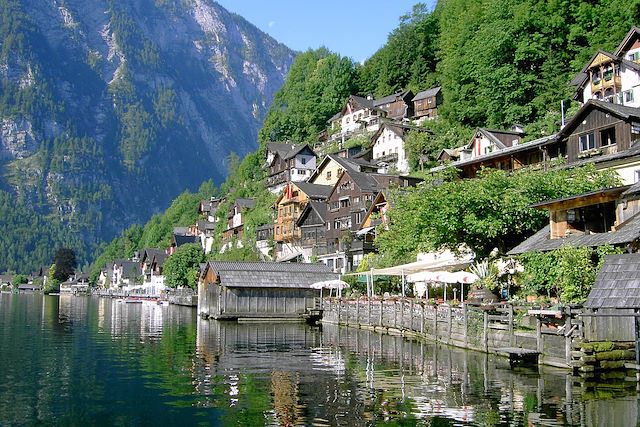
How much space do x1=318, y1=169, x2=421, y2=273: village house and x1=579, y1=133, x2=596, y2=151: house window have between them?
29.4 meters

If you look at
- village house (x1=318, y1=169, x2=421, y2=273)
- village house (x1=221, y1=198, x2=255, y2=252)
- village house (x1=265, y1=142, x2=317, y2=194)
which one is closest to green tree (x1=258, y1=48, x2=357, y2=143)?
village house (x1=265, y1=142, x2=317, y2=194)

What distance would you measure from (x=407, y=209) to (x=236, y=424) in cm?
3872

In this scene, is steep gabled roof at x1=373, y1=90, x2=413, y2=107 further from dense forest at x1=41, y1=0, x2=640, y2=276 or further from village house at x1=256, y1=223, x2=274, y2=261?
village house at x1=256, y1=223, x2=274, y2=261

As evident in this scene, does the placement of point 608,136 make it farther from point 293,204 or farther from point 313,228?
point 293,204

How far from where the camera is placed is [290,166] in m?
121

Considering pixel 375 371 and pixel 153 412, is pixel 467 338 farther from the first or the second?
pixel 153 412

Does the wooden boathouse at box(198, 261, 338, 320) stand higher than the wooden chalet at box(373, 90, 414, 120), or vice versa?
the wooden chalet at box(373, 90, 414, 120)

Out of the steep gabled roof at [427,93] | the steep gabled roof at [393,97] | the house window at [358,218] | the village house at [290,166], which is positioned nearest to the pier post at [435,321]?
the house window at [358,218]

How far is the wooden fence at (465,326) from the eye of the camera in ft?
87.4

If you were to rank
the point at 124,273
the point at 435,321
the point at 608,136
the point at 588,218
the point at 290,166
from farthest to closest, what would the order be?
the point at 124,273
the point at 290,166
the point at 608,136
the point at 435,321
the point at 588,218

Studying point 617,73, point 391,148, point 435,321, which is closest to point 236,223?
point 391,148

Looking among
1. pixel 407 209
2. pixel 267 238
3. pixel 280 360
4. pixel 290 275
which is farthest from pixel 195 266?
pixel 280 360

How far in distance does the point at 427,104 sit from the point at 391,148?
13.6m

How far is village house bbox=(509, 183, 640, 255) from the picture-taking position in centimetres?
3209
